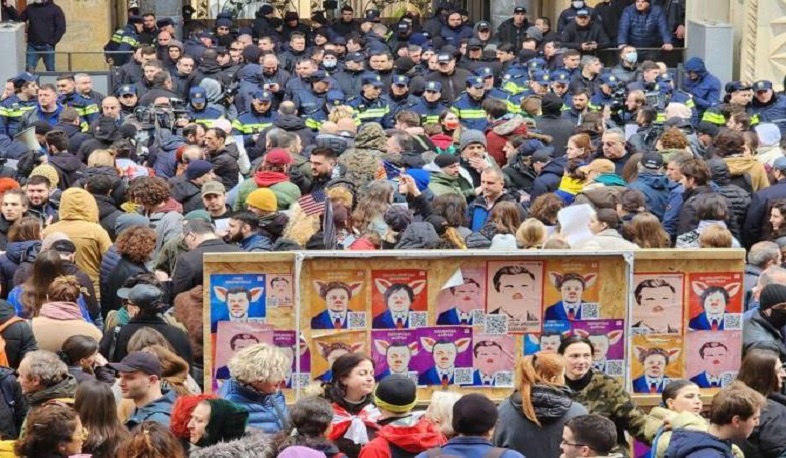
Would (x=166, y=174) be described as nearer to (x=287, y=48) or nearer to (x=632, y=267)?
(x=632, y=267)

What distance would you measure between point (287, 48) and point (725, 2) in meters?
6.07

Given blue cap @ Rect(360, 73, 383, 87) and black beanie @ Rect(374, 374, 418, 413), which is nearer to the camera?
black beanie @ Rect(374, 374, 418, 413)

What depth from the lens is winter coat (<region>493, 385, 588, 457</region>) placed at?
10320mm

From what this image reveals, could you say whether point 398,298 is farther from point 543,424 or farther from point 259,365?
point 543,424

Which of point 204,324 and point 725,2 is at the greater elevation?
point 725,2

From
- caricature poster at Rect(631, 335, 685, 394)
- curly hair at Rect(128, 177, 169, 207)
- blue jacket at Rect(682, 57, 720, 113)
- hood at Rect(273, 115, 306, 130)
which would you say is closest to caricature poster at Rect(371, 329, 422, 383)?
caricature poster at Rect(631, 335, 685, 394)

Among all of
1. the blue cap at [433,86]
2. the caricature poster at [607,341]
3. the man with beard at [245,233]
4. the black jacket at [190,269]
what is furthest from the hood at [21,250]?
the blue cap at [433,86]

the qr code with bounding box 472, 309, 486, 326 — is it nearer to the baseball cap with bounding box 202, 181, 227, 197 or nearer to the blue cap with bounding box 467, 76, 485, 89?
the baseball cap with bounding box 202, 181, 227, 197

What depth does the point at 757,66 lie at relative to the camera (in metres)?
25.8

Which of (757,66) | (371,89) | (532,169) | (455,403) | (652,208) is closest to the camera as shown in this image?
(455,403)

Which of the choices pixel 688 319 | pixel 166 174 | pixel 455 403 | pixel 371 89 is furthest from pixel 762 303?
pixel 371 89

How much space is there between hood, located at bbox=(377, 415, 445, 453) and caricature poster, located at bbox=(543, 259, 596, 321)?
89.6 inches

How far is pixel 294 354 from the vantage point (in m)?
12.0

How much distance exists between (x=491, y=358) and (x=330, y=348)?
1.00 metres
